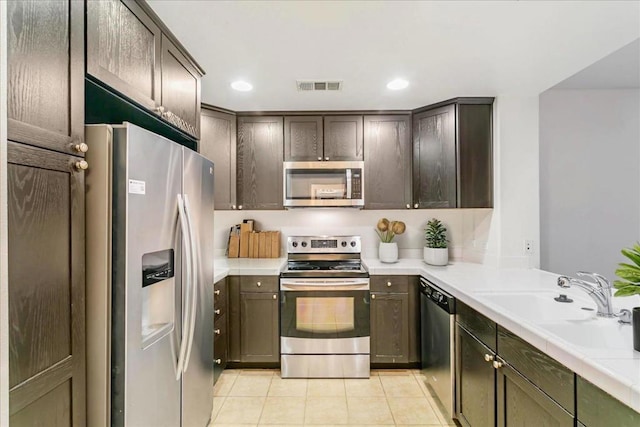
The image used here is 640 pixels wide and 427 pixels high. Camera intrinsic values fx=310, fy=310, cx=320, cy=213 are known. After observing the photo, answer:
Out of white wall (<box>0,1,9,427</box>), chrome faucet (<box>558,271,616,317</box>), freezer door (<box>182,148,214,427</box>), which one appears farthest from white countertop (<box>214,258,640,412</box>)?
white wall (<box>0,1,9,427</box>)

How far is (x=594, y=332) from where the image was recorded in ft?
4.60

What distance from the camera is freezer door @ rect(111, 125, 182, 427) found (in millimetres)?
1103

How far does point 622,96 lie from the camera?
2658mm

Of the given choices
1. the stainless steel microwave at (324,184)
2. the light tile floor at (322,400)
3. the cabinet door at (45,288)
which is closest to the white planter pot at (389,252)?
the stainless steel microwave at (324,184)

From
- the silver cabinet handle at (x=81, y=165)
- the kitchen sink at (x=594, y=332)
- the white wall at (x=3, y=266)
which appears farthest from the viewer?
the kitchen sink at (x=594, y=332)

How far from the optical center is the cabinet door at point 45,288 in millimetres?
803

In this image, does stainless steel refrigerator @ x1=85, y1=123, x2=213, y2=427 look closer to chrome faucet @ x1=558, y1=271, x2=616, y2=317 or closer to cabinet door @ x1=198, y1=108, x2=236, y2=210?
cabinet door @ x1=198, y1=108, x2=236, y2=210

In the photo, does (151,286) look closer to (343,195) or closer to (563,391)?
(563,391)

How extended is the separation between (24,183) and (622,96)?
3954mm

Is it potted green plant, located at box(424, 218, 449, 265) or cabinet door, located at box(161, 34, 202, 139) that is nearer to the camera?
cabinet door, located at box(161, 34, 202, 139)

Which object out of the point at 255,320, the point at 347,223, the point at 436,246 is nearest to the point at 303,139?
the point at 347,223

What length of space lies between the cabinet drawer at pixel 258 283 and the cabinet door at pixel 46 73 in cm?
186

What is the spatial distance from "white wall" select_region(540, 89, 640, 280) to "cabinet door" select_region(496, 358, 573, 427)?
5.86 ft

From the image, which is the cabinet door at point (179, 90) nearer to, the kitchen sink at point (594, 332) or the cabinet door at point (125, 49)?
the cabinet door at point (125, 49)
